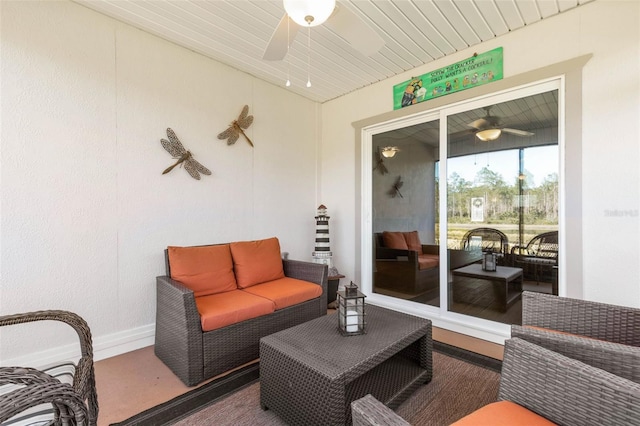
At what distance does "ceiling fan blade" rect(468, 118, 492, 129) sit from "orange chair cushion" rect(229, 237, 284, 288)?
2454 millimetres

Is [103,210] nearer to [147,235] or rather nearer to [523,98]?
[147,235]

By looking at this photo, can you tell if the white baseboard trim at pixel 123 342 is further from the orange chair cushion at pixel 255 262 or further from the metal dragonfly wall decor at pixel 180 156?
the metal dragonfly wall decor at pixel 180 156

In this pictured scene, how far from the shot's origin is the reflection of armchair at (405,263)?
336 centimetres

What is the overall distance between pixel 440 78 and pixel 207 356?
340cm

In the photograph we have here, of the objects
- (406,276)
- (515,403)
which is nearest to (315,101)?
(406,276)

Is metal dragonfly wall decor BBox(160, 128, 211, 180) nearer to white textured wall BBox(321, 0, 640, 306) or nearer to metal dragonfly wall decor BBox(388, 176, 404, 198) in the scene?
metal dragonfly wall decor BBox(388, 176, 404, 198)

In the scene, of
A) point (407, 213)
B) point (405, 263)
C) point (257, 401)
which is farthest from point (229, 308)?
point (407, 213)

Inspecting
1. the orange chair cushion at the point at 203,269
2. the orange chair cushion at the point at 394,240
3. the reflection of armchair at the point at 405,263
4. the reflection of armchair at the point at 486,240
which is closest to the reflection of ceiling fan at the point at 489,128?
the reflection of armchair at the point at 486,240

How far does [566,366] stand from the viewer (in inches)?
38.9

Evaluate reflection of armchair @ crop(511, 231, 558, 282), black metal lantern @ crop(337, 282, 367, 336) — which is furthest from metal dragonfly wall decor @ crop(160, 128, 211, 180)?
reflection of armchair @ crop(511, 231, 558, 282)

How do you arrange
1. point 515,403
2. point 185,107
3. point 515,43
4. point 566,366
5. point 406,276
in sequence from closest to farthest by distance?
point 566,366
point 515,403
point 515,43
point 185,107
point 406,276

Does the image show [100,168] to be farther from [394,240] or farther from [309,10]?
[394,240]

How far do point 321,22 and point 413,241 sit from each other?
264 cm

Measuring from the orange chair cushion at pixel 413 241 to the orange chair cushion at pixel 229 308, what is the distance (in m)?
1.92
